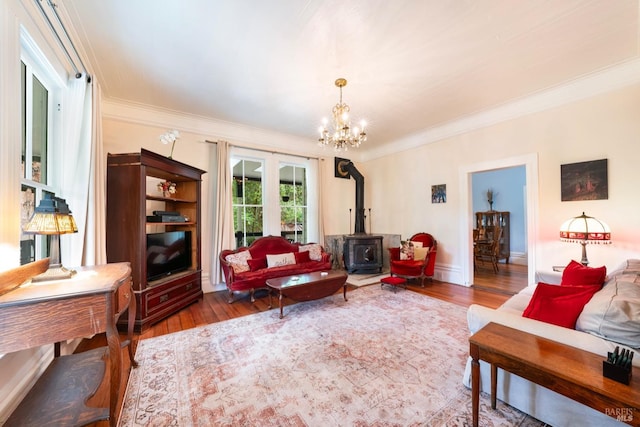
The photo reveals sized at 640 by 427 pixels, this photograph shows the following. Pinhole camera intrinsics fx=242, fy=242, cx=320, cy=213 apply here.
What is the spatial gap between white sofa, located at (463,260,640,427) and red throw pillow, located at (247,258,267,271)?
316 cm

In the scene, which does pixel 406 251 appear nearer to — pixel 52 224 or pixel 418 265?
pixel 418 265

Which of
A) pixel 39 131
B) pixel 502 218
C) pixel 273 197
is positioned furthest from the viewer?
pixel 502 218

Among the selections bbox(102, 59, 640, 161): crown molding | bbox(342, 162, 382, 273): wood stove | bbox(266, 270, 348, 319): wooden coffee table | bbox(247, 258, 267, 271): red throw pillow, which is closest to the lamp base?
bbox(266, 270, 348, 319): wooden coffee table

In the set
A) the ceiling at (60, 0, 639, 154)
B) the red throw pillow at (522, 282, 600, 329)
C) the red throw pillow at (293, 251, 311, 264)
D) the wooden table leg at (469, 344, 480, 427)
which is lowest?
the wooden table leg at (469, 344, 480, 427)

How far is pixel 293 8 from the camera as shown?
1.98 meters

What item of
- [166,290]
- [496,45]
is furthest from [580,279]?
[166,290]

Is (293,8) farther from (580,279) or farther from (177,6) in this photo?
(580,279)

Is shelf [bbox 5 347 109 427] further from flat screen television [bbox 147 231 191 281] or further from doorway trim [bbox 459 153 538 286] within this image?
doorway trim [bbox 459 153 538 286]

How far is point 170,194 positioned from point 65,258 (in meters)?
1.54

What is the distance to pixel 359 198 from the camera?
5.95 metres

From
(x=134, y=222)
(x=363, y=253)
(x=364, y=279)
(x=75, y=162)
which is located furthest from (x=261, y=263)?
(x=75, y=162)

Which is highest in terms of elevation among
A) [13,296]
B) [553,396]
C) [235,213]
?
[235,213]

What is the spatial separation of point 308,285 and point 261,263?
1.26 m

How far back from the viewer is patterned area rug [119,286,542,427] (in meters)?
1.54
